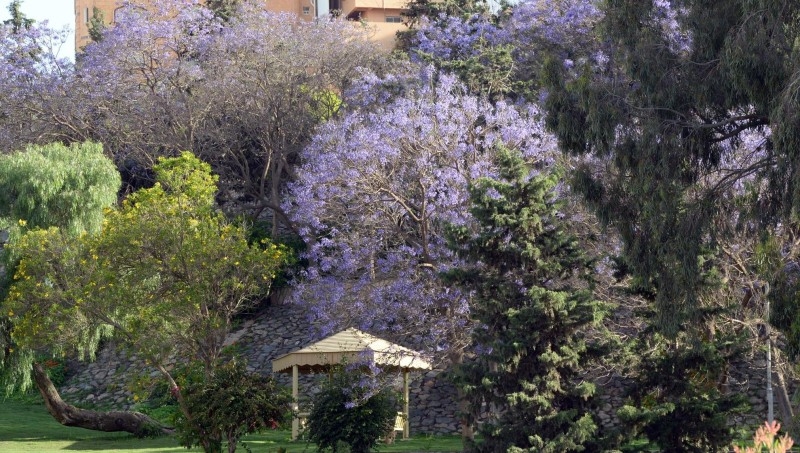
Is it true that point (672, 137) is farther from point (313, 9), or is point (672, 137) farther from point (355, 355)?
point (313, 9)

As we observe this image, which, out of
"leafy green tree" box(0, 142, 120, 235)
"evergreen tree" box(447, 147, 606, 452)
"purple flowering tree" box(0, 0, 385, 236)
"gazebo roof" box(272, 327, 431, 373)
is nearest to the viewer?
"evergreen tree" box(447, 147, 606, 452)

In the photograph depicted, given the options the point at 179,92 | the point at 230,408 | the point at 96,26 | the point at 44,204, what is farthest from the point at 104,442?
the point at 96,26

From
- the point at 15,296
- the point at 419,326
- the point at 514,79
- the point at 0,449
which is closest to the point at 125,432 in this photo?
the point at 0,449

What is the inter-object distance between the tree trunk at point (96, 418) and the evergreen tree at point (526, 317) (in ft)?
36.4

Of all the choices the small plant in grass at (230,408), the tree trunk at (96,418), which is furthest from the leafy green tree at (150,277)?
the tree trunk at (96,418)

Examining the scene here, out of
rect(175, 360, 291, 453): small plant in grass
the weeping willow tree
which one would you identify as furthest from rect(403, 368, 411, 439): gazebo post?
the weeping willow tree

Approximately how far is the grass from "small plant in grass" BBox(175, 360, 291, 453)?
1.67 metres

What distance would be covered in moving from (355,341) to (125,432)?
808 centimetres

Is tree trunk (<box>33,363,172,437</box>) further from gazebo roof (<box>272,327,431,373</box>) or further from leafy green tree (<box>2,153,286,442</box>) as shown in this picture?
gazebo roof (<box>272,327,431,373</box>)

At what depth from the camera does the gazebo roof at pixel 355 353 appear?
2119 centimetres

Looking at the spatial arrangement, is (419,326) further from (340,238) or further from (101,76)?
(101,76)

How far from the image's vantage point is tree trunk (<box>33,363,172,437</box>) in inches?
1019

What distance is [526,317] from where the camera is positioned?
17062 mm

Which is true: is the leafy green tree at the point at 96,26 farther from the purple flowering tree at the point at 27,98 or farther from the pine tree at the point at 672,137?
the pine tree at the point at 672,137
